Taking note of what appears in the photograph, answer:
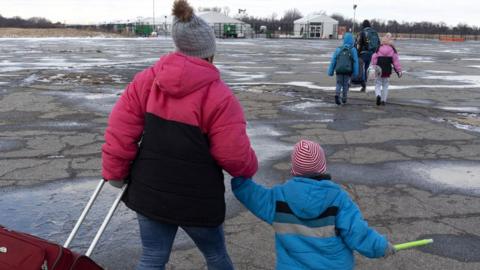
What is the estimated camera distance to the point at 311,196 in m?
2.46

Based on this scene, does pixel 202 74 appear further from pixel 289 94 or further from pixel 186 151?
pixel 289 94

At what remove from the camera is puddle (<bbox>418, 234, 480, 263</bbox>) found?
3998 millimetres

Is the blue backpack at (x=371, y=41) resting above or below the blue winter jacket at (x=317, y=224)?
above

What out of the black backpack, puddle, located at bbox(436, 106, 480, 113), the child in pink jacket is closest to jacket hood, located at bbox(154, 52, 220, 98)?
the black backpack

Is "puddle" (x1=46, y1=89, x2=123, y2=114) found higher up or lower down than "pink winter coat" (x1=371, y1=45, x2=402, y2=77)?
lower down

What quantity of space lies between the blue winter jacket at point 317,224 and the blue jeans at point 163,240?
1.01ft

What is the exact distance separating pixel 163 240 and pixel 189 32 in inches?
43.6

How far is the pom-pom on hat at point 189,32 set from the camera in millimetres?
2541

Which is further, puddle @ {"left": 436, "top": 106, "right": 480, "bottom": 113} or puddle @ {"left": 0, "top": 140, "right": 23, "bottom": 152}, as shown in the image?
puddle @ {"left": 436, "top": 106, "right": 480, "bottom": 113}

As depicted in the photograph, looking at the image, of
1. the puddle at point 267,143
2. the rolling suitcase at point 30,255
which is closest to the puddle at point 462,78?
the puddle at point 267,143

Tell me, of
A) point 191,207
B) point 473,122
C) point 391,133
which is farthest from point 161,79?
point 473,122

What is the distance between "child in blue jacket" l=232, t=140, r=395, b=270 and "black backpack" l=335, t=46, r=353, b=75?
861cm

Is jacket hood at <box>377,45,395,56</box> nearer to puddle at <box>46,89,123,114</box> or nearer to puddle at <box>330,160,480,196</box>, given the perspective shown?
puddle at <box>330,160,480,196</box>

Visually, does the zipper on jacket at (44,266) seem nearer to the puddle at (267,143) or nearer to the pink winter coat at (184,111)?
the pink winter coat at (184,111)
